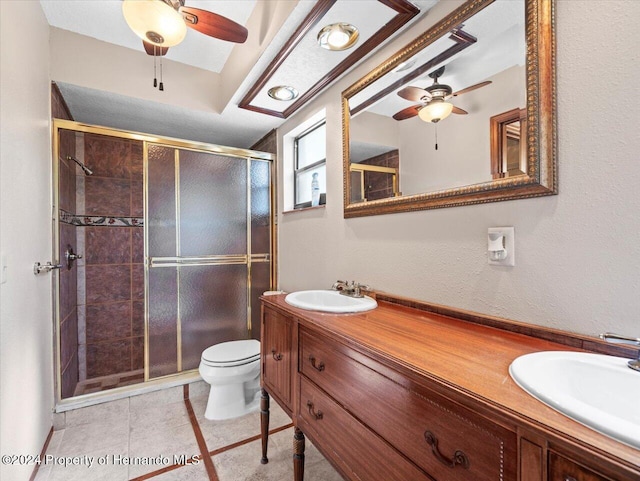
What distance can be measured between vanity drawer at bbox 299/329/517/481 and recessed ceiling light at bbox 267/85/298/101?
1.72 meters

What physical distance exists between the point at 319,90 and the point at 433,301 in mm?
1525

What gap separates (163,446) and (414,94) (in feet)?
7.68

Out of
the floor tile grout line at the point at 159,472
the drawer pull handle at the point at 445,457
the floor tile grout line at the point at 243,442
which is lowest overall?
the floor tile grout line at the point at 243,442

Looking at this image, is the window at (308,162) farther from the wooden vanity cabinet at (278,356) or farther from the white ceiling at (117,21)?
the wooden vanity cabinet at (278,356)

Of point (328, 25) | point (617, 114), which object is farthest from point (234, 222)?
point (617, 114)

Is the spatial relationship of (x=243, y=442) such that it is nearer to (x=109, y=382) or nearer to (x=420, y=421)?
(x=109, y=382)

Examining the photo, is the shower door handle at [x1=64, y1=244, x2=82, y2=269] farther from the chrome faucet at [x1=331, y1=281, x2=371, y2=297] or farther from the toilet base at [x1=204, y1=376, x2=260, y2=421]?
the chrome faucet at [x1=331, y1=281, x2=371, y2=297]

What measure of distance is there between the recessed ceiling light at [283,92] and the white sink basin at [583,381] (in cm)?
200

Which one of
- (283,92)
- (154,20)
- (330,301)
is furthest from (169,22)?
(330,301)

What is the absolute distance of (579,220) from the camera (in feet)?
2.81

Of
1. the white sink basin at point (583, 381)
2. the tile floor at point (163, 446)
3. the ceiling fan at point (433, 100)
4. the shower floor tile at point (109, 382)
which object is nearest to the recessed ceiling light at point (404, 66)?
the ceiling fan at point (433, 100)

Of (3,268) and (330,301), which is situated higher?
(3,268)

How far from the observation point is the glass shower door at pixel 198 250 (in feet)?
7.64

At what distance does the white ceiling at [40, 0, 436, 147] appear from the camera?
171cm
